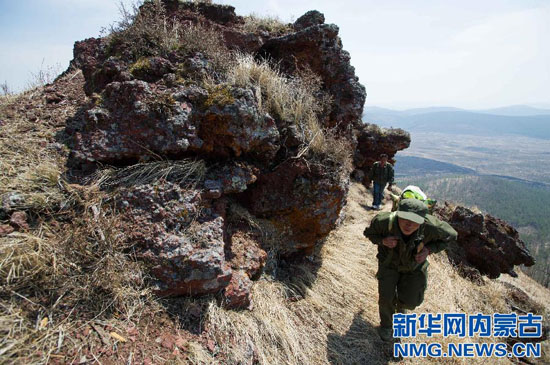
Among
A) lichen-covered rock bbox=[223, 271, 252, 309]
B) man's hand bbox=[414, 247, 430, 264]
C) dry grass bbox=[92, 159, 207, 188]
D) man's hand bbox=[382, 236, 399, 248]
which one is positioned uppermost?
dry grass bbox=[92, 159, 207, 188]

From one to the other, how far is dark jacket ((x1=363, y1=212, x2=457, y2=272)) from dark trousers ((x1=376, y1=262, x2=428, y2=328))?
5.4 inches

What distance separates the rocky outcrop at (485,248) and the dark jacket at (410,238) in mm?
4250

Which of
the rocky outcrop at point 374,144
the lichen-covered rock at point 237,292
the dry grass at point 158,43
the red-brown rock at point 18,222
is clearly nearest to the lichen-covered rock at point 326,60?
the dry grass at point 158,43

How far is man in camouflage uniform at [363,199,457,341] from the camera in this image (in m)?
3.10

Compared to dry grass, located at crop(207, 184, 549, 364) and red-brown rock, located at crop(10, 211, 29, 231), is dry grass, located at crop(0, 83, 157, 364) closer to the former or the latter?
red-brown rock, located at crop(10, 211, 29, 231)

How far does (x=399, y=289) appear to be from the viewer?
11.3 feet

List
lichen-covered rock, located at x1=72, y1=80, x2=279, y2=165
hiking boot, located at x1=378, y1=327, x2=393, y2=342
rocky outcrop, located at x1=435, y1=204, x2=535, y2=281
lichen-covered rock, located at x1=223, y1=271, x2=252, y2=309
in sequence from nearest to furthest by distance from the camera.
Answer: lichen-covered rock, located at x1=223, y1=271, x2=252, y2=309 → lichen-covered rock, located at x1=72, y1=80, x2=279, y2=165 → hiking boot, located at x1=378, y1=327, x2=393, y2=342 → rocky outcrop, located at x1=435, y1=204, x2=535, y2=281

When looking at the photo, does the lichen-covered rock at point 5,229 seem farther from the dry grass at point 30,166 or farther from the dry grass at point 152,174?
the dry grass at point 152,174

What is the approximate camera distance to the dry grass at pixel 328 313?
271 cm

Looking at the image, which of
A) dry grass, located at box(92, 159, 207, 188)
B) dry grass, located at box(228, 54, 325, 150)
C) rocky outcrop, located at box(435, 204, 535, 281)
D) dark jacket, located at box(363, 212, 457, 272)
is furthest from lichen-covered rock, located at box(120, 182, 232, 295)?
rocky outcrop, located at box(435, 204, 535, 281)

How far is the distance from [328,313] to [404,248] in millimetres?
1365

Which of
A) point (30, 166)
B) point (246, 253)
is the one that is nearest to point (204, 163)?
point (246, 253)

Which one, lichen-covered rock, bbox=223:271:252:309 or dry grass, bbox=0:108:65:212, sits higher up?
dry grass, bbox=0:108:65:212

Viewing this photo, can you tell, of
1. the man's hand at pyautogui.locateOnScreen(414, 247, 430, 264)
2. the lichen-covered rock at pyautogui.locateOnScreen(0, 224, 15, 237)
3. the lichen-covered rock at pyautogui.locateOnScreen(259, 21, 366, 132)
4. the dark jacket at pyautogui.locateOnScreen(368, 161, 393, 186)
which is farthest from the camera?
the dark jacket at pyautogui.locateOnScreen(368, 161, 393, 186)
